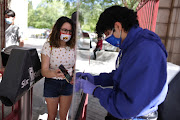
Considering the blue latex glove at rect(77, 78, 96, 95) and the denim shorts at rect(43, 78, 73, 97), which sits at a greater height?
the blue latex glove at rect(77, 78, 96, 95)

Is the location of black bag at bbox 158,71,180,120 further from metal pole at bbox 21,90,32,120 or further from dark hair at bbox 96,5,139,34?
metal pole at bbox 21,90,32,120

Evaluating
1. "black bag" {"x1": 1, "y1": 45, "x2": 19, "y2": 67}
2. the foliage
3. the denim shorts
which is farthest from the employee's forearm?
the foliage

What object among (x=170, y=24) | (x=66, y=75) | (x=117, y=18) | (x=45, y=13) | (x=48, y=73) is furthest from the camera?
(x=45, y=13)

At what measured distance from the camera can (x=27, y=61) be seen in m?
1.26

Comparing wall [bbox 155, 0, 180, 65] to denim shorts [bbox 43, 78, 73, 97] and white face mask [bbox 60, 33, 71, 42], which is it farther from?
denim shorts [bbox 43, 78, 73, 97]

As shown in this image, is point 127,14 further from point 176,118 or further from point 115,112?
point 176,118

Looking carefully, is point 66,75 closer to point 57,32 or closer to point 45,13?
point 57,32

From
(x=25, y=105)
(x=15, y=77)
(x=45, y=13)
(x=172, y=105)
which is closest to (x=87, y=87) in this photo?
(x=15, y=77)

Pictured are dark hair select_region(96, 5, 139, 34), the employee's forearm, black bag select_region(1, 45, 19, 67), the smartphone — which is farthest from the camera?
black bag select_region(1, 45, 19, 67)

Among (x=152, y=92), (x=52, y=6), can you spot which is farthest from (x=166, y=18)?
(x=52, y=6)

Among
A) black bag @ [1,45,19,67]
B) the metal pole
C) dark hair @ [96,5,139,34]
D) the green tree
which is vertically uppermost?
the green tree

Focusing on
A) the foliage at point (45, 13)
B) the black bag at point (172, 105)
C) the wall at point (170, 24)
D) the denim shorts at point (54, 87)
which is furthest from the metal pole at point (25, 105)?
the foliage at point (45, 13)

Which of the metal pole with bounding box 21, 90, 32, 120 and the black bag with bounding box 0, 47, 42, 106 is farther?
the metal pole with bounding box 21, 90, 32, 120

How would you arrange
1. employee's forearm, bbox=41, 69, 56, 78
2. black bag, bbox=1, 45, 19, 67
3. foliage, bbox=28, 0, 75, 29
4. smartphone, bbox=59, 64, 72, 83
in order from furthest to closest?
foliage, bbox=28, 0, 75, 29 → black bag, bbox=1, 45, 19, 67 → employee's forearm, bbox=41, 69, 56, 78 → smartphone, bbox=59, 64, 72, 83
